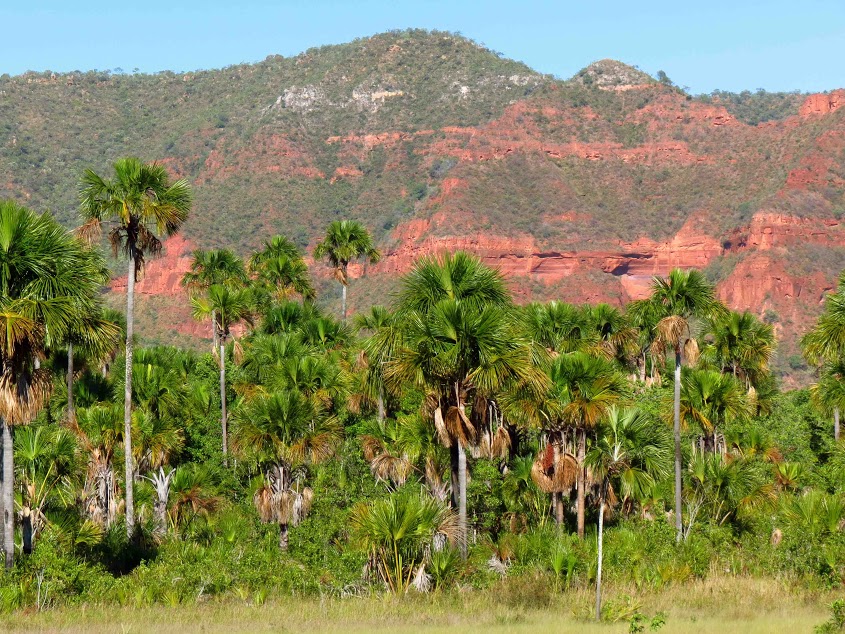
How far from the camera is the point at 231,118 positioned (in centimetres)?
17750

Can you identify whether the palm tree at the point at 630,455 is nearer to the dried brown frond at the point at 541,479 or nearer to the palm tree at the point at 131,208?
the dried brown frond at the point at 541,479

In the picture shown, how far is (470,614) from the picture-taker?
2131 centimetres

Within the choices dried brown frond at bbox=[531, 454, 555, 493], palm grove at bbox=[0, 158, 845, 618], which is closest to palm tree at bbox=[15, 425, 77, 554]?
palm grove at bbox=[0, 158, 845, 618]

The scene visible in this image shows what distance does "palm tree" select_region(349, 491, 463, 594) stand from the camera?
885 inches

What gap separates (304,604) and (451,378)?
18.8 feet

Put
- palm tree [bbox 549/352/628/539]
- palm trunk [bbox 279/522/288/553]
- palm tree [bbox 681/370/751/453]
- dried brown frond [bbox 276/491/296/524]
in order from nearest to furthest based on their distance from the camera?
palm tree [bbox 549/352/628/539]
dried brown frond [bbox 276/491/296/524]
palm trunk [bbox 279/522/288/553]
palm tree [bbox 681/370/751/453]

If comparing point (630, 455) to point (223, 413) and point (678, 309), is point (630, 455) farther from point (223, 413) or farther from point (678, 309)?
point (223, 413)

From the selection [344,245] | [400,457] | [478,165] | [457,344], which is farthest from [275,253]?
[478,165]

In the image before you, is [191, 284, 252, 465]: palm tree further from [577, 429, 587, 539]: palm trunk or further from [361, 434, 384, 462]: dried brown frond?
[577, 429, 587, 539]: palm trunk

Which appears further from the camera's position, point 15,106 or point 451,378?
point 15,106

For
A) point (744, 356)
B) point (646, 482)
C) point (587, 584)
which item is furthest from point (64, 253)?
point (744, 356)

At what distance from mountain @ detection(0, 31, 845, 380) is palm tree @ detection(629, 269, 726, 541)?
91285 millimetres

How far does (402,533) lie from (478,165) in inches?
5153

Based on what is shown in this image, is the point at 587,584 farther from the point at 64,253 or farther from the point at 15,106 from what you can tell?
the point at 15,106
